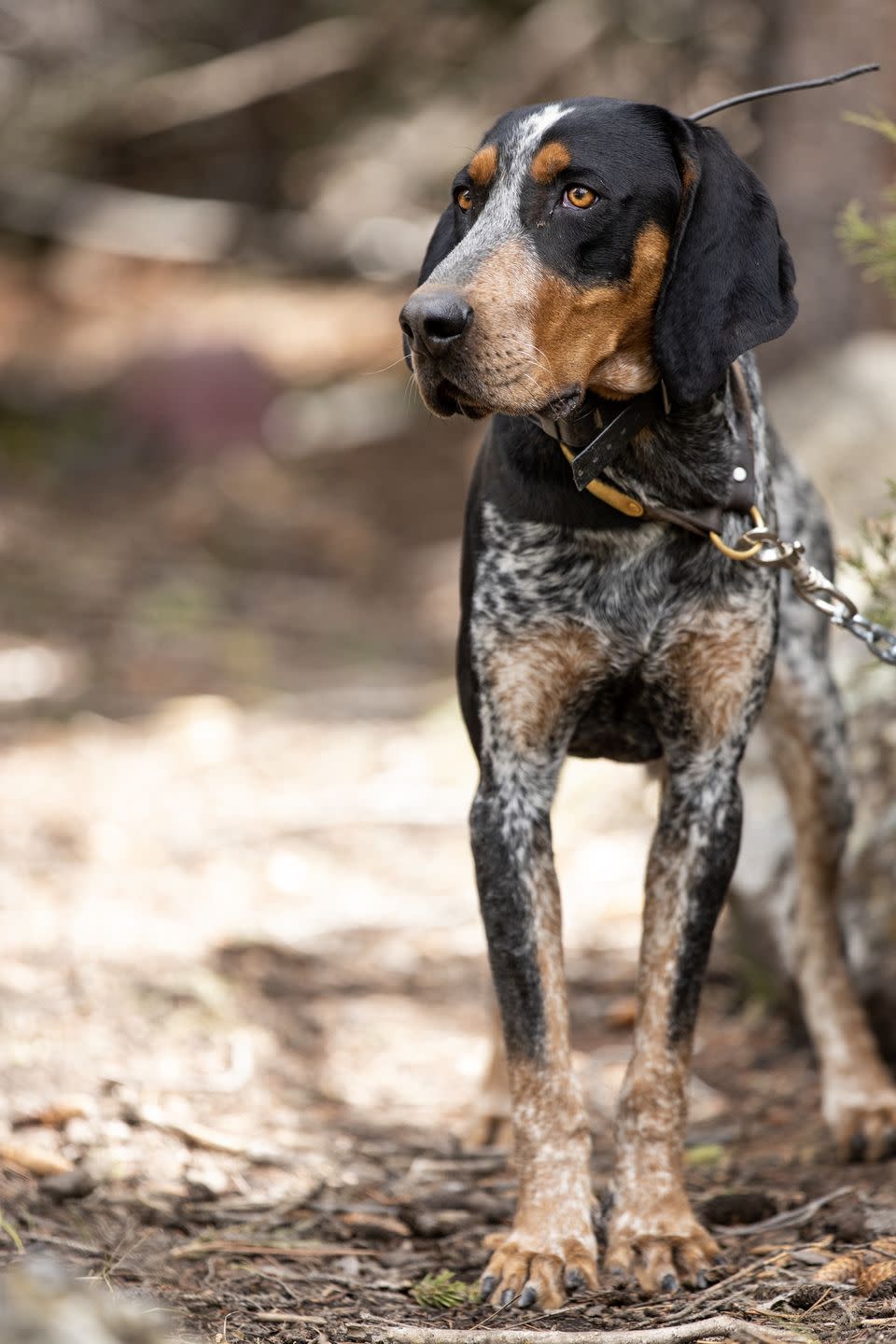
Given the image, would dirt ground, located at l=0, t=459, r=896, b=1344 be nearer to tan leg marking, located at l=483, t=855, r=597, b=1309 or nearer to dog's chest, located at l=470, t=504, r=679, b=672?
tan leg marking, located at l=483, t=855, r=597, b=1309

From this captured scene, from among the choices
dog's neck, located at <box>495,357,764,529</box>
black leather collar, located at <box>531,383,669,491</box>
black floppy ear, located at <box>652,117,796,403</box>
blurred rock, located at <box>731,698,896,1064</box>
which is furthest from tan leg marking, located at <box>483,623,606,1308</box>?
blurred rock, located at <box>731,698,896,1064</box>

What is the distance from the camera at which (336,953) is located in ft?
18.9

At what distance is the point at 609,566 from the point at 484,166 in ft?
2.93

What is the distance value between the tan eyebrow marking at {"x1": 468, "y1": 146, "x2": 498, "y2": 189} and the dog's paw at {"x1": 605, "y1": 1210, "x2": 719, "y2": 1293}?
2.23 metres

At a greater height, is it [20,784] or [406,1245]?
[20,784]

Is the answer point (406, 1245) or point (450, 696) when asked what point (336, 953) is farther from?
point (450, 696)

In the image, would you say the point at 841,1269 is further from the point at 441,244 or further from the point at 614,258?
the point at 441,244

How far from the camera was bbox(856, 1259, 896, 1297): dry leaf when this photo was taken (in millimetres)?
3084

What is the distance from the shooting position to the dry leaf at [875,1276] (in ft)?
10.1

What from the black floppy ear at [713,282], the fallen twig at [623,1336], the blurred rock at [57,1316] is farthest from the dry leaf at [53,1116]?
the black floppy ear at [713,282]

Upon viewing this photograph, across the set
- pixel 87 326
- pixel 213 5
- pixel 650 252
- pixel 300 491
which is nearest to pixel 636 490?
pixel 650 252

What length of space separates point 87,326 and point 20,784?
418 inches

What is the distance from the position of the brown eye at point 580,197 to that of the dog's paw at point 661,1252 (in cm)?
213

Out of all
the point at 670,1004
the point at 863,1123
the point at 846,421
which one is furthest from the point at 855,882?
the point at 846,421
